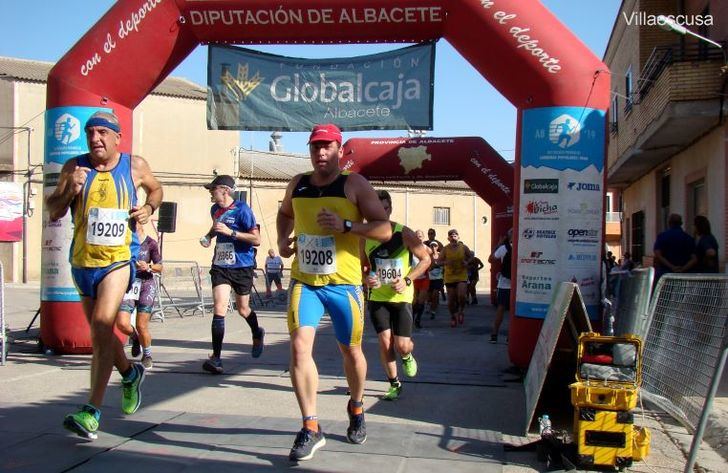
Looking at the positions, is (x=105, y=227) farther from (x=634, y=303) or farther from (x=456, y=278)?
(x=456, y=278)

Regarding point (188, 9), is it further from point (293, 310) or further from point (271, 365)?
point (293, 310)

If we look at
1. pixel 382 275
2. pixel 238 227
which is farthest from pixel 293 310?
pixel 238 227

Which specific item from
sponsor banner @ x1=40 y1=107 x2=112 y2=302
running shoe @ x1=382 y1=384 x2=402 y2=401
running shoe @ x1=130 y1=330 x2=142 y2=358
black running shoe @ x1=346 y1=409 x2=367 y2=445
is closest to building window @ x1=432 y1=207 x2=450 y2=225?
running shoe @ x1=130 y1=330 x2=142 y2=358

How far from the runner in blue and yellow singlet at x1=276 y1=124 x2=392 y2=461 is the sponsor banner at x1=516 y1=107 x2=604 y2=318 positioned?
297 cm

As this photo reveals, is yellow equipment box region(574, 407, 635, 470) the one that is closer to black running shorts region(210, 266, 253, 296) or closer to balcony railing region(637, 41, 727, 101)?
black running shorts region(210, 266, 253, 296)

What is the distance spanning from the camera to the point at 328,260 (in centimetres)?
477

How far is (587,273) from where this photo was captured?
24.1ft

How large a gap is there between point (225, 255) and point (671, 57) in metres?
9.26

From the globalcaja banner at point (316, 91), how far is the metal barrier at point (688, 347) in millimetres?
4611

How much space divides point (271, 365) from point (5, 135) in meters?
28.3

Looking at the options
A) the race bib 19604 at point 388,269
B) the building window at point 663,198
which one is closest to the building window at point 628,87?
the building window at point 663,198

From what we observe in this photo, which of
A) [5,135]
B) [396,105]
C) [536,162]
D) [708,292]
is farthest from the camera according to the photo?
[5,135]

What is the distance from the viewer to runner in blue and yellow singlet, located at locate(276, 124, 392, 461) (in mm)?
4625

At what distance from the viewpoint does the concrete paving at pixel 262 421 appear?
14.8 feet
